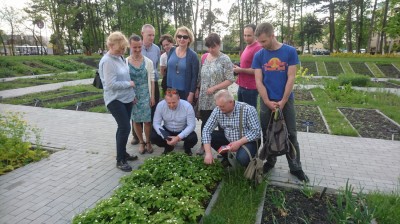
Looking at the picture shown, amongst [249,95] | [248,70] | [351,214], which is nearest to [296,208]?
[351,214]

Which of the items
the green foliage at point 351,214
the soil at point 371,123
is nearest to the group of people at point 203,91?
the green foliage at point 351,214

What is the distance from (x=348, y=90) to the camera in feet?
32.5

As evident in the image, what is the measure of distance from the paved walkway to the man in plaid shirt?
2.20 feet

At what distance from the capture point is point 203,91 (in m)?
4.15

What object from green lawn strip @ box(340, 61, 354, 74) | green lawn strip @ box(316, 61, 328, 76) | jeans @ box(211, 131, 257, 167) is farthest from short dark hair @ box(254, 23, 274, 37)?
green lawn strip @ box(340, 61, 354, 74)

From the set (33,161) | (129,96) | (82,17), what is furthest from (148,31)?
(82,17)

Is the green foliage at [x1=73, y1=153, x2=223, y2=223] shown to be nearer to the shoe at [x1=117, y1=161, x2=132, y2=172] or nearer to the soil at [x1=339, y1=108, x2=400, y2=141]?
the shoe at [x1=117, y1=161, x2=132, y2=172]

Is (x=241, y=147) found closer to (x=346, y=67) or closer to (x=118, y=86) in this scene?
(x=118, y=86)

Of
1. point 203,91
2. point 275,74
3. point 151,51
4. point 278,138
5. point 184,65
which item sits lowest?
point 278,138

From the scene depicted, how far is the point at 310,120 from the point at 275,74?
157 inches

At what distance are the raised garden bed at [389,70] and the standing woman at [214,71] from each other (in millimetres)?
17154

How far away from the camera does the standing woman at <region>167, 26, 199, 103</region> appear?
4117 mm

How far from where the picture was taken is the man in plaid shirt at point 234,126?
10.9ft

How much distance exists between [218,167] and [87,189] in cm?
165
